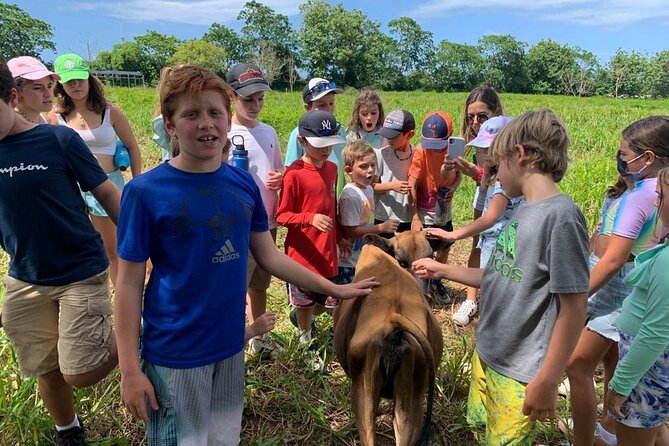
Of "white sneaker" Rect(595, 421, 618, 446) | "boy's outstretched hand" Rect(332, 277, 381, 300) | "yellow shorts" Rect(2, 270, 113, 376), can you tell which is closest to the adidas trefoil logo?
"boy's outstretched hand" Rect(332, 277, 381, 300)

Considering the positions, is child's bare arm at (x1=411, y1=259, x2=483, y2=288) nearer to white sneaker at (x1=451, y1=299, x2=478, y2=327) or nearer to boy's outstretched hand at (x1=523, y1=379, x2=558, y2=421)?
boy's outstretched hand at (x1=523, y1=379, x2=558, y2=421)

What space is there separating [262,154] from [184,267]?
1.95 meters

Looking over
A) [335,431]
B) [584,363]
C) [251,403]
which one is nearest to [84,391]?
[251,403]

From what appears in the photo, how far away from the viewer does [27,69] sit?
3.74 m

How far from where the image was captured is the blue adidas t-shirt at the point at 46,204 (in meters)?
2.26

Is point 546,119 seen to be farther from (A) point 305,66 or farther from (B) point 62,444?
(A) point 305,66

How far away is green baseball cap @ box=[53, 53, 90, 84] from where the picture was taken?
3898mm

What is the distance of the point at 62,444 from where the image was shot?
8.91 feet

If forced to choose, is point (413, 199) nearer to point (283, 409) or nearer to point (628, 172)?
point (628, 172)

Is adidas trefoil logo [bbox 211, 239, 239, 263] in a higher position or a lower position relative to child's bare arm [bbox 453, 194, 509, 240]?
higher

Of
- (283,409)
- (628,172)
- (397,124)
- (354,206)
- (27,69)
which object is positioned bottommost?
(283,409)

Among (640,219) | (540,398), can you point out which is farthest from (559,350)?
(640,219)

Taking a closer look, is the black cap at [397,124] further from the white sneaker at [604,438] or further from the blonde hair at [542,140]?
the white sneaker at [604,438]

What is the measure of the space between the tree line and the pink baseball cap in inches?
3047
